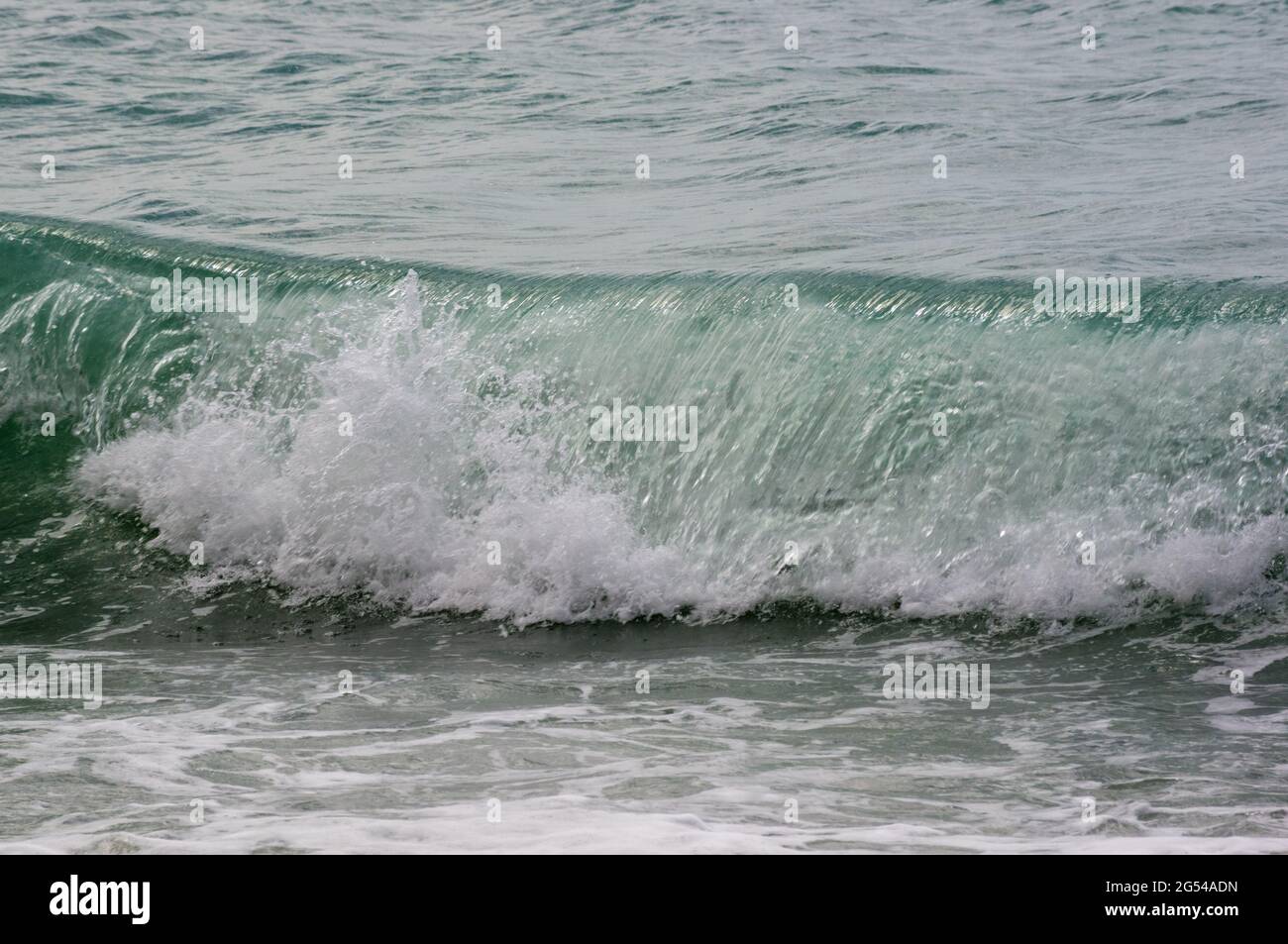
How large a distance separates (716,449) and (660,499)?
434mm

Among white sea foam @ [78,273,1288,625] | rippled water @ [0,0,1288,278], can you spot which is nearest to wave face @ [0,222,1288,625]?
white sea foam @ [78,273,1288,625]

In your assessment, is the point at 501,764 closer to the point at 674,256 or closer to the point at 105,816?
the point at 105,816

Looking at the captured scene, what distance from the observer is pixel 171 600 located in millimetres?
8352

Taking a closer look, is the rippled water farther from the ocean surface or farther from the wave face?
the wave face

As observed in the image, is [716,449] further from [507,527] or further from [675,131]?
[675,131]

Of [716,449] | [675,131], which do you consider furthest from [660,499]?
[675,131]

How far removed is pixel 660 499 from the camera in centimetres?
823

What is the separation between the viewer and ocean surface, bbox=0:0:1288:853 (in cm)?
526

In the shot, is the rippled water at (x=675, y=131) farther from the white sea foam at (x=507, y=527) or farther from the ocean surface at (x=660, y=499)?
the white sea foam at (x=507, y=527)

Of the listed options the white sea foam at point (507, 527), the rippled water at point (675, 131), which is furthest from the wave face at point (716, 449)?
the rippled water at point (675, 131)

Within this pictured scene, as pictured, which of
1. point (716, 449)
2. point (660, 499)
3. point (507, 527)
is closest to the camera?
point (507, 527)

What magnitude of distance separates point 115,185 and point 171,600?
638cm

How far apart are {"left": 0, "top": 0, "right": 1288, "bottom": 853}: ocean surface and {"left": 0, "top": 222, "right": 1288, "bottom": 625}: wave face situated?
2cm

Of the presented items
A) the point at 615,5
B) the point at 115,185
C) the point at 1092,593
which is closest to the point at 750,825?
the point at 1092,593
